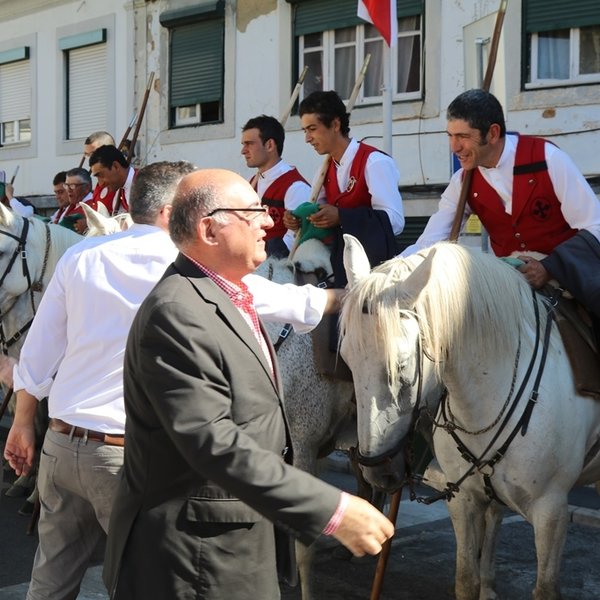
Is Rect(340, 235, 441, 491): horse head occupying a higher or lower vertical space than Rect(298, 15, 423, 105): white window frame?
lower

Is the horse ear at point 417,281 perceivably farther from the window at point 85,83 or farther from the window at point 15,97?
the window at point 15,97

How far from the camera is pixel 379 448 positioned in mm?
3693

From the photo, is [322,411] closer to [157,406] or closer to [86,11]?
[157,406]

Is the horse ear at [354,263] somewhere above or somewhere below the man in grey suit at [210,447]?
above

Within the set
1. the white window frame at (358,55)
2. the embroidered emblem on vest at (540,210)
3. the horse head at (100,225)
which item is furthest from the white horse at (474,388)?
the white window frame at (358,55)

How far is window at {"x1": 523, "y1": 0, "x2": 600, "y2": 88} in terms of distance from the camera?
9.67 m

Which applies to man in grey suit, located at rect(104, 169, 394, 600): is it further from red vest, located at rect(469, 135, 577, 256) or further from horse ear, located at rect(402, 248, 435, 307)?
red vest, located at rect(469, 135, 577, 256)

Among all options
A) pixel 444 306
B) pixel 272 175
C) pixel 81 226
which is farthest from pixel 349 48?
pixel 444 306

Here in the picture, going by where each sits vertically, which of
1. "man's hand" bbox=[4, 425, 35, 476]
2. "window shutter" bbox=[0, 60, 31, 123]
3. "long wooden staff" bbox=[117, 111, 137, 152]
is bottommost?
"man's hand" bbox=[4, 425, 35, 476]

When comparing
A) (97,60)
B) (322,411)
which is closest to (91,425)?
(322,411)

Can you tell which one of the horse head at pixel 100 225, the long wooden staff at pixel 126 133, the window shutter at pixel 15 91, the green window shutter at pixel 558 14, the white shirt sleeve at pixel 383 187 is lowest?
the horse head at pixel 100 225

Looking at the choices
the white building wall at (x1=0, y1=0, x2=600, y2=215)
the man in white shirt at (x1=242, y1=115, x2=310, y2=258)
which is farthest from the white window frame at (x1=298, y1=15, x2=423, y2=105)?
the man in white shirt at (x1=242, y1=115, x2=310, y2=258)

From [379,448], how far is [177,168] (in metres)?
1.37

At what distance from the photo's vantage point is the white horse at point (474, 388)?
12.2 ft
